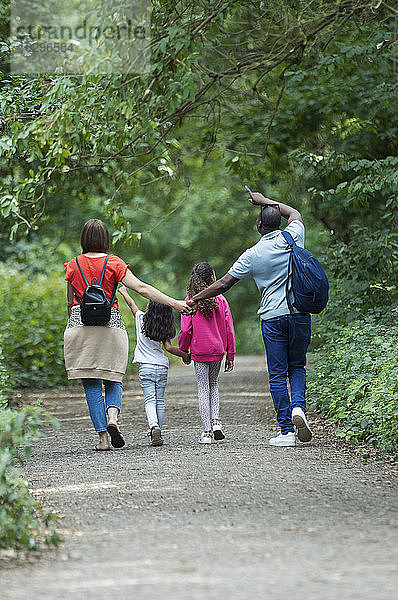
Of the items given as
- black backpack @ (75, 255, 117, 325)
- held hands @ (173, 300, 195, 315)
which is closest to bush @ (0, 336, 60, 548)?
black backpack @ (75, 255, 117, 325)

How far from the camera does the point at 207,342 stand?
9.27 metres

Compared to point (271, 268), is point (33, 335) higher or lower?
lower

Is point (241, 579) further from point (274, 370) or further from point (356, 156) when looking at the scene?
point (356, 156)

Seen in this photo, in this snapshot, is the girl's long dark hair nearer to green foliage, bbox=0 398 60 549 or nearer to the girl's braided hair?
the girl's braided hair

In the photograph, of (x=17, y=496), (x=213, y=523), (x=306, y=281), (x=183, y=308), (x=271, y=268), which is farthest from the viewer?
(x=183, y=308)

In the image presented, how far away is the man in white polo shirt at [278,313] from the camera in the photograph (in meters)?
8.57

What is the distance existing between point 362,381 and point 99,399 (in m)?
2.51

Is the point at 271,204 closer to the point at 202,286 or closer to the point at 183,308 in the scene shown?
the point at 202,286

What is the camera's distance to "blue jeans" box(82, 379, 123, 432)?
8773 millimetres

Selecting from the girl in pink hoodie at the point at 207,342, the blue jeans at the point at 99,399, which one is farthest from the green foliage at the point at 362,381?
the blue jeans at the point at 99,399

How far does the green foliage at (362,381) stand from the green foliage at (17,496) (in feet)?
11.6

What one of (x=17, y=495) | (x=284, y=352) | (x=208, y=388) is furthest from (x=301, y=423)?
(x=17, y=495)

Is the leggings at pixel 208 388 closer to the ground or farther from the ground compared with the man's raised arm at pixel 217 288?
closer to the ground

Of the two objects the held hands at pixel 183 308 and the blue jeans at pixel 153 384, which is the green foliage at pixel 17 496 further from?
the blue jeans at pixel 153 384
